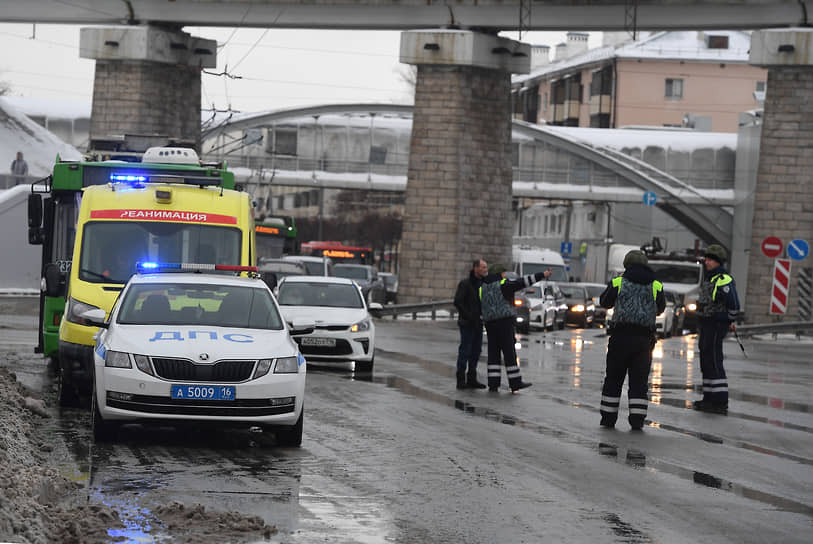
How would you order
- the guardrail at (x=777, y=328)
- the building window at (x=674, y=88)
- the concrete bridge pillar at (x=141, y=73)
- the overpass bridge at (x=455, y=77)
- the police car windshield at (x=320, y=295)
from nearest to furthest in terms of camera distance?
1. the police car windshield at (x=320, y=295)
2. the guardrail at (x=777, y=328)
3. the overpass bridge at (x=455, y=77)
4. the concrete bridge pillar at (x=141, y=73)
5. the building window at (x=674, y=88)

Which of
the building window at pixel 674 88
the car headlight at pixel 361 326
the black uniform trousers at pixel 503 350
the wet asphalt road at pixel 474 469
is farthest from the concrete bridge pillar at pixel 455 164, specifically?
the building window at pixel 674 88

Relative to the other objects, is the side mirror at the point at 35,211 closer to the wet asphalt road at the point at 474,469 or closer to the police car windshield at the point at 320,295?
the wet asphalt road at the point at 474,469

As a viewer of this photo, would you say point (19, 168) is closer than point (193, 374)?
No

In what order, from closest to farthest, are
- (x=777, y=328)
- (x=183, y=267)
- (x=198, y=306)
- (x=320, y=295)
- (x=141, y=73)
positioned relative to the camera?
(x=198, y=306) < (x=183, y=267) < (x=320, y=295) < (x=777, y=328) < (x=141, y=73)

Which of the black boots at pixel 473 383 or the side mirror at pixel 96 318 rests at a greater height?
the side mirror at pixel 96 318

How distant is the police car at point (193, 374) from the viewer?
11.5 meters

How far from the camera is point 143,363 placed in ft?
38.0

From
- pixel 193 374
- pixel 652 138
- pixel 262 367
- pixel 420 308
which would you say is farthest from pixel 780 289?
pixel 652 138

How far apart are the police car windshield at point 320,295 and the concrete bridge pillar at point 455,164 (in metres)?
20.4

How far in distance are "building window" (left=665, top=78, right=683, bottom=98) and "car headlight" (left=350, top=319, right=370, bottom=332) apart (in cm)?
7775

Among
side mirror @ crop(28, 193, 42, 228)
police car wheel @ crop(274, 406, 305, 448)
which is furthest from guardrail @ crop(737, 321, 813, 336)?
police car wheel @ crop(274, 406, 305, 448)

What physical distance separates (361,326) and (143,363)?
1045cm

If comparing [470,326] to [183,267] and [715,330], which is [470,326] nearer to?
[715,330]

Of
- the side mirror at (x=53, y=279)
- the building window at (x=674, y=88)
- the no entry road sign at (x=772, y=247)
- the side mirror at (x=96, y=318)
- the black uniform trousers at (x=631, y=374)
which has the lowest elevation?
the black uniform trousers at (x=631, y=374)
